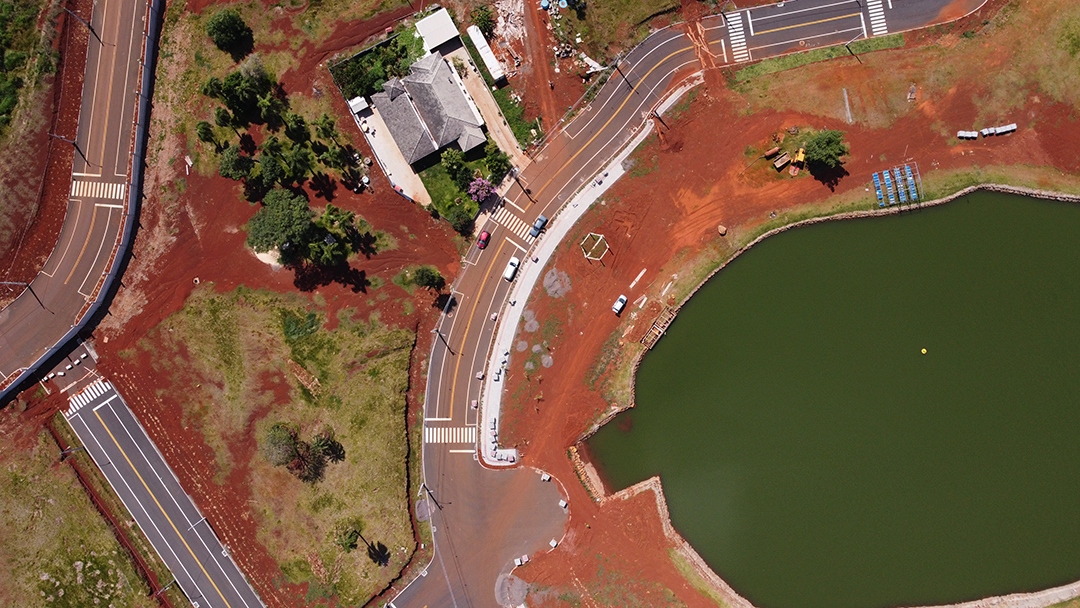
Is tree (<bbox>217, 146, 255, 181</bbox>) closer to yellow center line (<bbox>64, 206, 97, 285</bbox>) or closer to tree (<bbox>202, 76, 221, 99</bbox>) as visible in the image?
tree (<bbox>202, 76, 221, 99</bbox>)

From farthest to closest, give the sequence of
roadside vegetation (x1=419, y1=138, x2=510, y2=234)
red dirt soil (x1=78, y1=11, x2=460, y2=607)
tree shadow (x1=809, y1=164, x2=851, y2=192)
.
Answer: tree shadow (x1=809, y1=164, x2=851, y2=192)
red dirt soil (x1=78, y1=11, x2=460, y2=607)
roadside vegetation (x1=419, y1=138, x2=510, y2=234)

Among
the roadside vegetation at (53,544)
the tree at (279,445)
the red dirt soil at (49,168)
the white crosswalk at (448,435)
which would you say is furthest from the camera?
the white crosswalk at (448,435)

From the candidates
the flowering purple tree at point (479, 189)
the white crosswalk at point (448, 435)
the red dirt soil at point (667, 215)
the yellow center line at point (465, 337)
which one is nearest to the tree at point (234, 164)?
the flowering purple tree at point (479, 189)

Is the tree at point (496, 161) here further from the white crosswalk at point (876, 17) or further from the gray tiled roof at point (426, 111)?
the white crosswalk at point (876, 17)

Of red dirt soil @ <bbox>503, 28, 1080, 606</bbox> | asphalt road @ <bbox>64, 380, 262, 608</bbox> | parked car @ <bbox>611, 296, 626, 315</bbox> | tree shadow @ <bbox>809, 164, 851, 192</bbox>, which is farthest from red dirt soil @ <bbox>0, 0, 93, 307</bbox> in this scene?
tree shadow @ <bbox>809, 164, 851, 192</bbox>

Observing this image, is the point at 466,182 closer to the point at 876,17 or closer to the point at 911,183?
the point at 911,183

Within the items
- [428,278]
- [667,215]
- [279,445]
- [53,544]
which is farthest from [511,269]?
[53,544]

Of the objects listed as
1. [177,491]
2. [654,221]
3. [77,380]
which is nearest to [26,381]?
[77,380]
